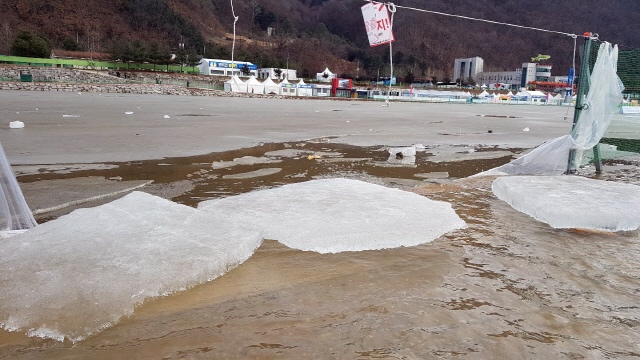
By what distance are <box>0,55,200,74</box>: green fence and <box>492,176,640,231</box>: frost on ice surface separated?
69.8 m

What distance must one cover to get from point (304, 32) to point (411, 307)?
6880 inches

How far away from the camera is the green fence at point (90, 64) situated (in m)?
57.2

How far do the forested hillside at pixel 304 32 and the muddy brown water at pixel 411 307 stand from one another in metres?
101

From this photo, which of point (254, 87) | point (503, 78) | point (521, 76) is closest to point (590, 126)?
point (254, 87)

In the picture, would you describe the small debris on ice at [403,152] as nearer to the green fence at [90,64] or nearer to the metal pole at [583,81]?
the metal pole at [583,81]

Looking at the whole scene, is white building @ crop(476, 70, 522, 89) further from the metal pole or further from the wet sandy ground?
the wet sandy ground

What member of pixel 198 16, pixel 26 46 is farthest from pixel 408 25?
pixel 26 46

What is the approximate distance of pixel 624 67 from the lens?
5.49 metres

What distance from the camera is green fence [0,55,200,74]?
57.2m

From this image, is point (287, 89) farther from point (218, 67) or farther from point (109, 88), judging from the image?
point (218, 67)

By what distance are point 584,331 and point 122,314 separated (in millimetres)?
1890

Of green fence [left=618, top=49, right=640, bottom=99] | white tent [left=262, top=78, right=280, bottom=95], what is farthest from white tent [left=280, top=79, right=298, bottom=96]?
green fence [left=618, top=49, right=640, bottom=99]

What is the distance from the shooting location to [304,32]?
166 meters

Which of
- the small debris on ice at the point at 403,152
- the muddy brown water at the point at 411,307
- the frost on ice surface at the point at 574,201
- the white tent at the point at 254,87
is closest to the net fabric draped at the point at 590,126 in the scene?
the frost on ice surface at the point at 574,201
